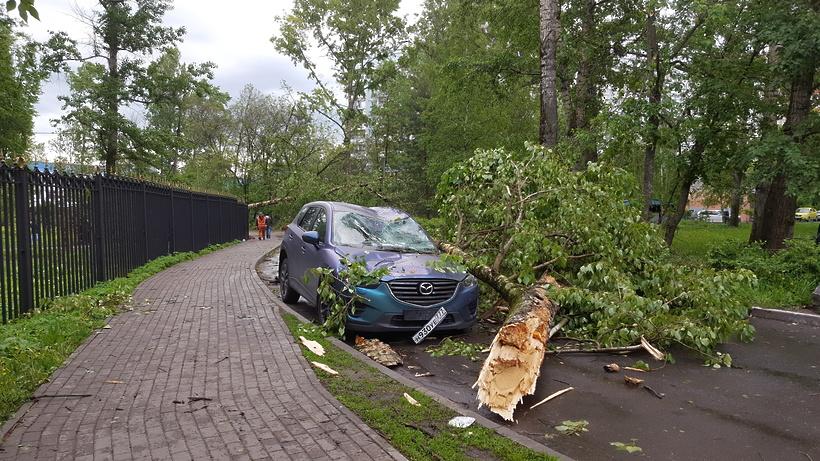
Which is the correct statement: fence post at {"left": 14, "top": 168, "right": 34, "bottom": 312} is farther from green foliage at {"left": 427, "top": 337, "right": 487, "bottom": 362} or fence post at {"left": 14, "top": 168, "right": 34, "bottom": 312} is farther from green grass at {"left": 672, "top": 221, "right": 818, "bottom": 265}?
green grass at {"left": 672, "top": 221, "right": 818, "bottom": 265}

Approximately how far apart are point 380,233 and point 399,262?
3.90 feet

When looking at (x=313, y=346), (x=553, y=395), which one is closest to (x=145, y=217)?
(x=313, y=346)

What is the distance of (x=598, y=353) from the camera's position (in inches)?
251

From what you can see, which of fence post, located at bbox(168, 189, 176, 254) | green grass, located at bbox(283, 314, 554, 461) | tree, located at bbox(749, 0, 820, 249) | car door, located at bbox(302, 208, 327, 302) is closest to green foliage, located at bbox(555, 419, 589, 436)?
green grass, located at bbox(283, 314, 554, 461)

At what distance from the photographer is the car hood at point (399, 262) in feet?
21.1

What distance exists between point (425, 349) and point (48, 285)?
5.28 meters

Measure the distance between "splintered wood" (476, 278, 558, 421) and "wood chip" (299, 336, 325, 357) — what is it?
1794 mm

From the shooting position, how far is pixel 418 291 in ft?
21.0

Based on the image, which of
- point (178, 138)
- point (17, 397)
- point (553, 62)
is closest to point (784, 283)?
point (553, 62)

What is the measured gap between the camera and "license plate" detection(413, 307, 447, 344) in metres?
6.39

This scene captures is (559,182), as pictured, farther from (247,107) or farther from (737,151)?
(247,107)

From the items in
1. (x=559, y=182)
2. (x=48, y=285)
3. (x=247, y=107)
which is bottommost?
(x=48, y=285)

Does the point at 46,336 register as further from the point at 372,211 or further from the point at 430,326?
the point at 372,211

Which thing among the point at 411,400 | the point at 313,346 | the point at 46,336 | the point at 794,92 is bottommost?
the point at 411,400
